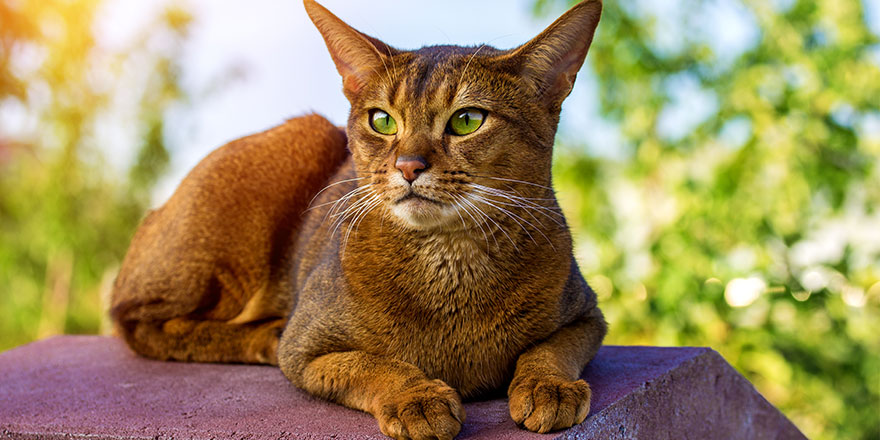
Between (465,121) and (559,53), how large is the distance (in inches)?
12.4

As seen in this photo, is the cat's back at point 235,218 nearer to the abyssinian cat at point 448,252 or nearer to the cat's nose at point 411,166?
the abyssinian cat at point 448,252

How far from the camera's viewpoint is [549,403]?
179cm

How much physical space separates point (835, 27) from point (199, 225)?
11.0ft

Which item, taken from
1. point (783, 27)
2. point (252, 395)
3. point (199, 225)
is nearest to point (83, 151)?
point (199, 225)

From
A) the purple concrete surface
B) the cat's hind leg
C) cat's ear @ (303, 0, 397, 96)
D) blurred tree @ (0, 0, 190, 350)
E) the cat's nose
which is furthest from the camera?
blurred tree @ (0, 0, 190, 350)

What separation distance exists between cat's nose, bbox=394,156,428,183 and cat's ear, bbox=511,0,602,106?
42 centimetres

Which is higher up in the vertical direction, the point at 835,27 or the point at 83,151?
the point at 835,27

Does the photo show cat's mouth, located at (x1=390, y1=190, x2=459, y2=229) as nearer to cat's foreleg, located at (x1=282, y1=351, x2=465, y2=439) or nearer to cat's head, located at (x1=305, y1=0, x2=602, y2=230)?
cat's head, located at (x1=305, y1=0, x2=602, y2=230)

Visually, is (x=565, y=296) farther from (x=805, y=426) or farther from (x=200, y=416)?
(x=805, y=426)

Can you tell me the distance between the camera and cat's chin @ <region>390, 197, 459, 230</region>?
1846mm

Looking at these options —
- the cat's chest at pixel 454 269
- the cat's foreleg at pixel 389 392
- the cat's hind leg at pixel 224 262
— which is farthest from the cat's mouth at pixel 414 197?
the cat's hind leg at pixel 224 262

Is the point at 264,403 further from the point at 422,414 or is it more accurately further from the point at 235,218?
the point at 235,218

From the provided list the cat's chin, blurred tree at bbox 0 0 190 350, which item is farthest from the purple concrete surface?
blurred tree at bbox 0 0 190 350

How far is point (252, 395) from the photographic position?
2314 mm
